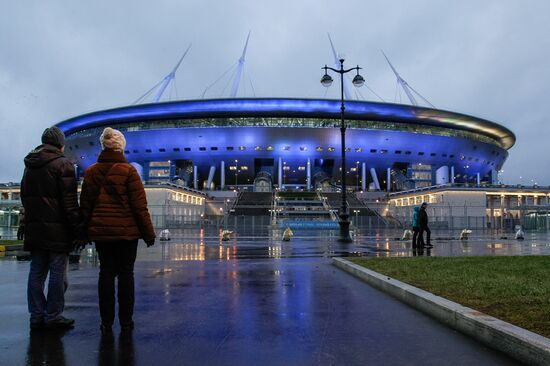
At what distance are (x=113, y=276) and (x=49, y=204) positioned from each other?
0.99 metres

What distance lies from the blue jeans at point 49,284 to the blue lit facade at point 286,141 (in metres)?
76.4

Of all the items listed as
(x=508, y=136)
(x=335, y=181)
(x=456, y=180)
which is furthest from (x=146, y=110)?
(x=508, y=136)

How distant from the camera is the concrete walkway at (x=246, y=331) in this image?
3.95 metres

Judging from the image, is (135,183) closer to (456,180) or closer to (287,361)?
(287,361)

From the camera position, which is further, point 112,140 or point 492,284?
point 492,284

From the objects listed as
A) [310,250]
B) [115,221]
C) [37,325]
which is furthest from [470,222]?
[37,325]

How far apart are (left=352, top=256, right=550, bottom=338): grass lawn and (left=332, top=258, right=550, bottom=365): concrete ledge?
0.68ft

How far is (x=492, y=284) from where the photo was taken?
269 inches

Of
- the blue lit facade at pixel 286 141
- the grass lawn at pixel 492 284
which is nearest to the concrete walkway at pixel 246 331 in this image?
the grass lawn at pixel 492 284

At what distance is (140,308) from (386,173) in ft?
310

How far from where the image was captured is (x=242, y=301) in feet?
21.6

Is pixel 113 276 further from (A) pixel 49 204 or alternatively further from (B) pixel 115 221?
(A) pixel 49 204

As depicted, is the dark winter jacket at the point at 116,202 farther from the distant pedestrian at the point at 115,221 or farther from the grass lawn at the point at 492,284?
the grass lawn at the point at 492,284

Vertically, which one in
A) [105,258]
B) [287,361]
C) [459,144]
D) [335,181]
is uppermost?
[459,144]
